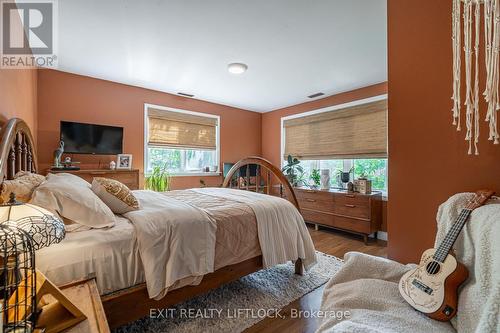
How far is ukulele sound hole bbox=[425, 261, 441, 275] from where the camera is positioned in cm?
95

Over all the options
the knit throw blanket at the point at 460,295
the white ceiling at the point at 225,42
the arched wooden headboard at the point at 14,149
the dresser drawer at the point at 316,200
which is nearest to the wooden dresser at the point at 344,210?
the dresser drawer at the point at 316,200

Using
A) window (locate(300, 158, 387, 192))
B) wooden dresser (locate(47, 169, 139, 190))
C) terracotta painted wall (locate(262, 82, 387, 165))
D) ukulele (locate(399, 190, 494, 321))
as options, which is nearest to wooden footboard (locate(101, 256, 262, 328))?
ukulele (locate(399, 190, 494, 321))

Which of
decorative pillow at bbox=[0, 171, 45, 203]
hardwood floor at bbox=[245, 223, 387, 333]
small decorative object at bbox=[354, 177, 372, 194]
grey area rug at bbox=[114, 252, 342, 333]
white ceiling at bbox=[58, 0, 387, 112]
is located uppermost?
white ceiling at bbox=[58, 0, 387, 112]

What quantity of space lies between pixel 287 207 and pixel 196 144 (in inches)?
120

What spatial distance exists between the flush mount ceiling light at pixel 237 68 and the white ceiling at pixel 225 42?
3.1 inches

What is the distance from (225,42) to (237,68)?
58 cm

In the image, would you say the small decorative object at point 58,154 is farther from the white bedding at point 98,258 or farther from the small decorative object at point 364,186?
the small decorative object at point 364,186

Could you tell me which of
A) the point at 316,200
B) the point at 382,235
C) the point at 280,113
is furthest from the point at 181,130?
the point at 382,235

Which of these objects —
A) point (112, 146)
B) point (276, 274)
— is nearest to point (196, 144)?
point (112, 146)

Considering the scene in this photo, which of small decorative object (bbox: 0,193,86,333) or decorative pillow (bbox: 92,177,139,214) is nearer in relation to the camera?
small decorative object (bbox: 0,193,86,333)

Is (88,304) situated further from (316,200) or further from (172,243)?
(316,200)

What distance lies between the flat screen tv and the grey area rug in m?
2.71

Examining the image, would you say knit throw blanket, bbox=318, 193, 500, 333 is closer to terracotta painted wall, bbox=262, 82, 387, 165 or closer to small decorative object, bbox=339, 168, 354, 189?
small decorative object, bbox=339, 168, 354, 189

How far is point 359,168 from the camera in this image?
4.05 meters
